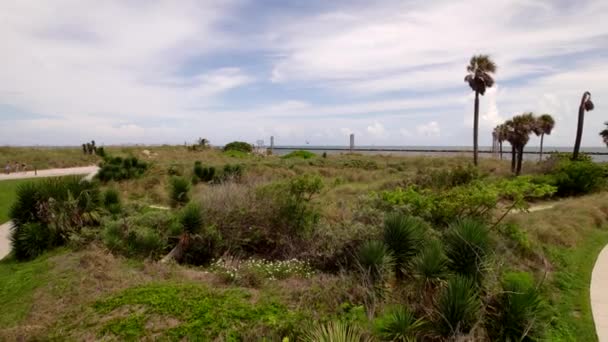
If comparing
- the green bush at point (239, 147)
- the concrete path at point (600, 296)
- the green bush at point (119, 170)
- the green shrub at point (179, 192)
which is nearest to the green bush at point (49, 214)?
the green shrub at point (179, 192)

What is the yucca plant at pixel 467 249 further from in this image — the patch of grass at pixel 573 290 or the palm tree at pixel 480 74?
the palm tree at pixel 480 74

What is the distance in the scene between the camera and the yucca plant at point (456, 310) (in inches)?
193

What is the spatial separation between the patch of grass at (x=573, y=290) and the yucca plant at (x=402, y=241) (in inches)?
86.4

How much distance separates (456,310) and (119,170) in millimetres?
19425

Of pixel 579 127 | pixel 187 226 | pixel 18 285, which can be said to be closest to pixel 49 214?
pixel 18 285

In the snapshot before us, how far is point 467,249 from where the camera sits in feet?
20.4

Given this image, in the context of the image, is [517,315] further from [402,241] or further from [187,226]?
[187,226]

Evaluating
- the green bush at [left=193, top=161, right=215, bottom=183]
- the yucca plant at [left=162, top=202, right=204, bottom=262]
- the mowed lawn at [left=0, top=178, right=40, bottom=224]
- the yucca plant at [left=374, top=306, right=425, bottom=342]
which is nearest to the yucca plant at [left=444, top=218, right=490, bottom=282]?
the yucca plant at [left=374, top=306, right=425, bottom=342]

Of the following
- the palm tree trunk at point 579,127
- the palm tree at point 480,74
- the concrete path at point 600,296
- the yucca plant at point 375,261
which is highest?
the palm tree at point 480,74

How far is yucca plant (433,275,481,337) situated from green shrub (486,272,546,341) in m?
0.38

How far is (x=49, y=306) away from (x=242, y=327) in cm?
302

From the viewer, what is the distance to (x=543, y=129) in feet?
120

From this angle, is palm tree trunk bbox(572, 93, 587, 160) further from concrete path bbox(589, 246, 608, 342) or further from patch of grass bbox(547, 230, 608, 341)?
concrete path bbox(589, 246, 608, 342)

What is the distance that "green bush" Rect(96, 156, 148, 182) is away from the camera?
19861 millimetres
